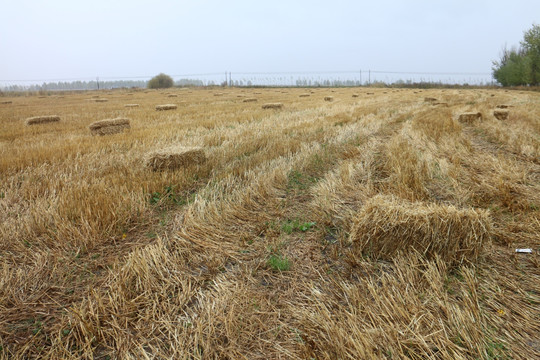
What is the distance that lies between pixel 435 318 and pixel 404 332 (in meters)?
0.22

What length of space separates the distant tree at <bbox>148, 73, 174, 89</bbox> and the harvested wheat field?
2492 inches

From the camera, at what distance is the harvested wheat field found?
5.07ft

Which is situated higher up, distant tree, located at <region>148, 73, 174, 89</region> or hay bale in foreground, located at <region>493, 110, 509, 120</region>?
distant tree, located at <region>148, 73, 174, 89</region>

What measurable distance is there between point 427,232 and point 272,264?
1157mm

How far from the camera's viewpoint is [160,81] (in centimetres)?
6122

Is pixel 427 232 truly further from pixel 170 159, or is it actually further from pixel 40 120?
pixel 40 120

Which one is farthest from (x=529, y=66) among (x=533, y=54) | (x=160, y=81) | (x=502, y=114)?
(x=160, y=81)

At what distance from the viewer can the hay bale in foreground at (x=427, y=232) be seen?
2121mm

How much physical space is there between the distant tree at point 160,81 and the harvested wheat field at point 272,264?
208 ft

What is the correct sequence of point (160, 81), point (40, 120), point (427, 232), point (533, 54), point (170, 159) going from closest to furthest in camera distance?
point (427, 232) < point (170, 159) < point (40, 120) < point (533, 54) < point (160, 81)

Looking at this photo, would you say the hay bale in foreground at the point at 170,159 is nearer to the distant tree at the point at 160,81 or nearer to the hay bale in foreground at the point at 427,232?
the hay bale in foreground at the point at 427,232

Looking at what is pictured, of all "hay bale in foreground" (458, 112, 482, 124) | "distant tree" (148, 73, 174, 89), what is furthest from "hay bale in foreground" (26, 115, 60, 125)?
"distant tree" (148, 73, 174, 89)

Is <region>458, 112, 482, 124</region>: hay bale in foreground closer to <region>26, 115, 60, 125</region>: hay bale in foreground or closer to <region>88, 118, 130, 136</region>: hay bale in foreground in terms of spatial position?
<region>88, 118, 130, 136</region>: hay bale in foreground

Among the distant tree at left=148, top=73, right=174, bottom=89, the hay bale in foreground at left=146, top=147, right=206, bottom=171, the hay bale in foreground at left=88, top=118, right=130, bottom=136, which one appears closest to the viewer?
the hay bale in foreground at left=146, top=147, right=206, bottom=171
